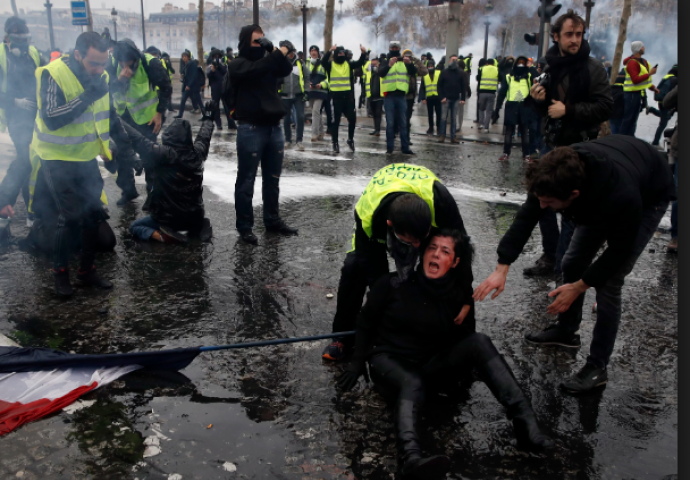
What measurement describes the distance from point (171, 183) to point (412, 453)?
146 inches

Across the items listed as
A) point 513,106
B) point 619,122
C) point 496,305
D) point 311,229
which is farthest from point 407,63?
point 496,305

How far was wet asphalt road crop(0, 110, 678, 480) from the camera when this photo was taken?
247cm

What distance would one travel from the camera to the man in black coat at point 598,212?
2.60 metres

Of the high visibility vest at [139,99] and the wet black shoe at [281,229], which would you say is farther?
the high visibility vest at [139,99]

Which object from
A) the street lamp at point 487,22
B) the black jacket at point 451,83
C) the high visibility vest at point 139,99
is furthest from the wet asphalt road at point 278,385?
the street lamp at point 487,22

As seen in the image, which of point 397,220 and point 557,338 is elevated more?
point 397,220

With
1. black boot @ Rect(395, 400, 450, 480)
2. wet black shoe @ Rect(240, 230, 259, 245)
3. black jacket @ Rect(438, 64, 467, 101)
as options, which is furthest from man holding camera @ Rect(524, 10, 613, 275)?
black jacket @ Rect(438, 64, 467, 101)

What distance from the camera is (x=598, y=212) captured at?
2666 mm

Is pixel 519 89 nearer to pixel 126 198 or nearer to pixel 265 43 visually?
pixel 265 43

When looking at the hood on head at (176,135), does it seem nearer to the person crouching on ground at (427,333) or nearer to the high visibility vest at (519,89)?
the person crouching on ground at (427,333)

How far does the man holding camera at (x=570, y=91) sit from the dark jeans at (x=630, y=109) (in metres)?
6.92

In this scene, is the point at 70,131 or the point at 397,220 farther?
the point at 70,131

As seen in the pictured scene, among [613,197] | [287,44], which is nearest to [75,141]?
[287,44]

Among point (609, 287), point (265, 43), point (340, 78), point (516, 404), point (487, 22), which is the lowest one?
point (516, 404)
